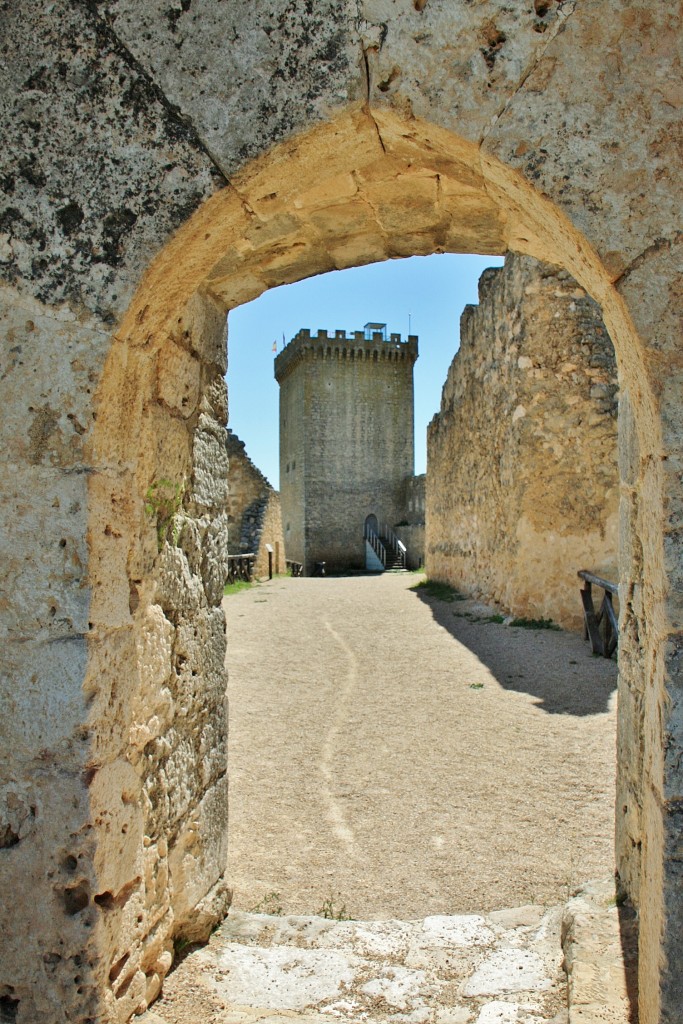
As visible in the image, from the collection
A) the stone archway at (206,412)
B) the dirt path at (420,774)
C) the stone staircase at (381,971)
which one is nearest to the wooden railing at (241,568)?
the dirt path at (420,774)

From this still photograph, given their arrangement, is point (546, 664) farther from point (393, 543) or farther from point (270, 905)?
point (393, 543)

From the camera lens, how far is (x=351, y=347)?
93.5ft

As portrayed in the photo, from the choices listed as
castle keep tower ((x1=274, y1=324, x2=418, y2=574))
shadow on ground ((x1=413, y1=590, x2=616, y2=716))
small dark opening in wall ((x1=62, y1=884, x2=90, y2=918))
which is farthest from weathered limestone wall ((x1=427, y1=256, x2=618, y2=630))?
castle keep tower ((x1=274, y1=324, x2=418, y2=574))

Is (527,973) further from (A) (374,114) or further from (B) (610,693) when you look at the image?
(B) (610,693)

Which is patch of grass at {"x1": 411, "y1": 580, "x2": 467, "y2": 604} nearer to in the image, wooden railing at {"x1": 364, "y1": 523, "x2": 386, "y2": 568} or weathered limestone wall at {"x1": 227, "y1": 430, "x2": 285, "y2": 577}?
weathered limestone wall at {"x1": 227, "y1": 430, "x2": 285, "y2": 577}

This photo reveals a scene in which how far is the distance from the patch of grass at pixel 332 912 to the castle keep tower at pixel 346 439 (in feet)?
79.8

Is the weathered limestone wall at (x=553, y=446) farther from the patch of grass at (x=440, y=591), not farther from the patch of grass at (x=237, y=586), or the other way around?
the patch of grass at (x=237, y=586)

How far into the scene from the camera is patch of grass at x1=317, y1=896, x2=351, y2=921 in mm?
2527

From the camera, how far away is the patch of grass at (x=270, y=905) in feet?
8.46

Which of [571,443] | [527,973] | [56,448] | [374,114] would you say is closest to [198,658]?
[56,448]

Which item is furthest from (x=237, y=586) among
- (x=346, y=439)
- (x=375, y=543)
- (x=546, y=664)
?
(x=346, y=439)

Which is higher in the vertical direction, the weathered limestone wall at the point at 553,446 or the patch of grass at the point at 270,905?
the weathered limestone wall at the point at 553,446

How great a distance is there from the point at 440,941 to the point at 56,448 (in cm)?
191

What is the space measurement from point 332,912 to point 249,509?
13.2 meters
